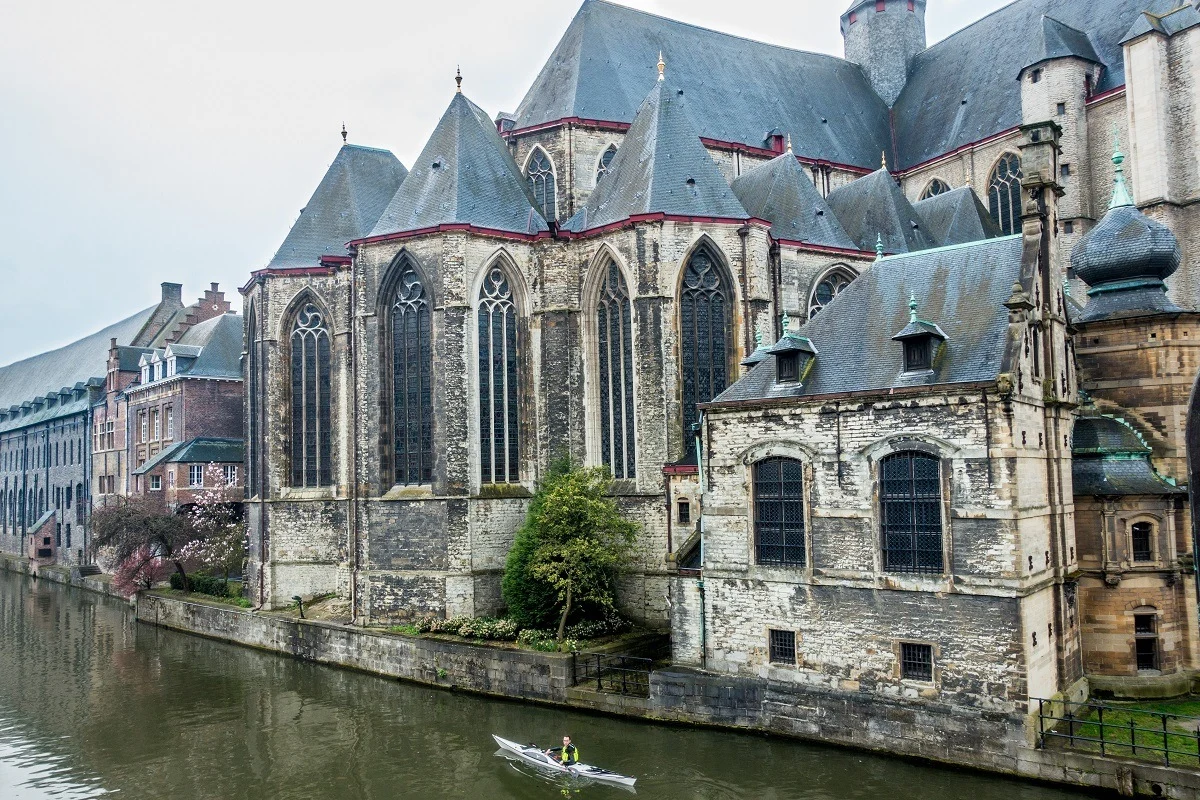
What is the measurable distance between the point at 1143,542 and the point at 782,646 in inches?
303

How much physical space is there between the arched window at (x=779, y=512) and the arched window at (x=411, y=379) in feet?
36.5

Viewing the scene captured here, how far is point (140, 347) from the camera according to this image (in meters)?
55.6

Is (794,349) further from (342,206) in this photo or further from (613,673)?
(342,206)

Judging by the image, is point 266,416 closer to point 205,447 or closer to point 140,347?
point 205,447

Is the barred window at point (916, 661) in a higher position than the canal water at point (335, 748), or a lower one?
higher

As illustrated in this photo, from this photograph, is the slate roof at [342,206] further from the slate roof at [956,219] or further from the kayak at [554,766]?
the kayak at [554,766]

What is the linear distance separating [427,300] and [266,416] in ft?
28.9

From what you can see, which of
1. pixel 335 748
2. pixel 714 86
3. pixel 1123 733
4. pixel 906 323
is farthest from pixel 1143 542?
pixel 714 86

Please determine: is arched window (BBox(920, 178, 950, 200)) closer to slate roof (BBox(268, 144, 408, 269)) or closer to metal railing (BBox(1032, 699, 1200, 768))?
slate roof (BBox(268, 144, 408, 269))

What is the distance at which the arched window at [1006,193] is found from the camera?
113 ft

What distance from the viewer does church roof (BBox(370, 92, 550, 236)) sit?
27719mm

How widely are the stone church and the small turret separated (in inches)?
7.2

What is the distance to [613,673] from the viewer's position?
71.1ft

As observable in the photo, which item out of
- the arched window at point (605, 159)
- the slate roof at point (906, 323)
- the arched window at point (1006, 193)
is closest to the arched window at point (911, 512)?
the slate roof at point (906, 323)
